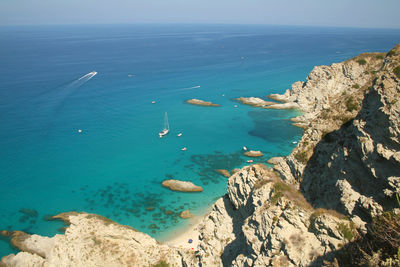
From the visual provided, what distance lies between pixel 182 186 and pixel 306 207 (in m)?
30.7

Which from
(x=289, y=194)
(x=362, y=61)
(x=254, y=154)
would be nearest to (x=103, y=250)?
(x=289, y=194)

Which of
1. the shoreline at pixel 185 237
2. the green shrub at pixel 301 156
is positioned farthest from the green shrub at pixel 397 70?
the shoreline at pixel 185 237

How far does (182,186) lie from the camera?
45250 millimetres

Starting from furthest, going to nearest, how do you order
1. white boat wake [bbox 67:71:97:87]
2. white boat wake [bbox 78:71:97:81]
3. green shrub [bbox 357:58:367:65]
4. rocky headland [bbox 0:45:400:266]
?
1. white boat wake [bbox 78:71:97:81]
2. white boat wake [bbox 67:71:97:87]
3. green shrub [bbox 357:58:367:65]
4. rocky headland [bbox 0:45:400:266]

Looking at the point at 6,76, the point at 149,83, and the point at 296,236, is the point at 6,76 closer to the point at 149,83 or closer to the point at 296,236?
the point at 149,83

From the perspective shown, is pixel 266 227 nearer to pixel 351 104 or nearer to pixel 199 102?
pixel 351 104

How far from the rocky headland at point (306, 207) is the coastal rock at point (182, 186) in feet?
58.8

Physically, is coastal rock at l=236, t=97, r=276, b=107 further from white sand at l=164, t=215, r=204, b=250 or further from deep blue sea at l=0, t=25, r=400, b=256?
white sand at l=164, t=215, r=204, b=250

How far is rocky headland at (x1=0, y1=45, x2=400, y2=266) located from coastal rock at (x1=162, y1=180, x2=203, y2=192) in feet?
58.8

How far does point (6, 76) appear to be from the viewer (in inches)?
4626

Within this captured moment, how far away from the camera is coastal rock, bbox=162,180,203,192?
44.7 meters

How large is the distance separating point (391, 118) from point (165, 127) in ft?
204

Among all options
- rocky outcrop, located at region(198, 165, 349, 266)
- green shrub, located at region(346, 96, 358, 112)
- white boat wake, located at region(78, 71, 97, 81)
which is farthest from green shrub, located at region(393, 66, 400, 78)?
white boat wake, located at region(78, 71, 97, 81)

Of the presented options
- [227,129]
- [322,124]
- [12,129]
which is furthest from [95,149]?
[322,124]
